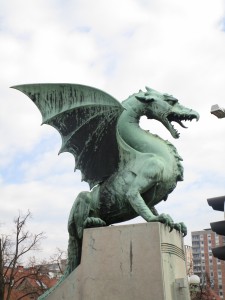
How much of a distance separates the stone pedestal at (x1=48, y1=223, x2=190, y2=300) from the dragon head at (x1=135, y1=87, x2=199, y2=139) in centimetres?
166

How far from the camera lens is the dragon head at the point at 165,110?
588 cm

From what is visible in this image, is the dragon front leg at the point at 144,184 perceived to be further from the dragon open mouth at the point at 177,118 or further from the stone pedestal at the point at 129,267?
the dragon open mouth at the point at 177,118

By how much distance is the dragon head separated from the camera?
19.3 ft

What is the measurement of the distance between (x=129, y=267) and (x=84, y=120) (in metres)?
2.20

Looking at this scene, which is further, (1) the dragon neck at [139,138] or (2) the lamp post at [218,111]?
(2) the lamp post at [218,111]

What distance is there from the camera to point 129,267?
4691 millimetres

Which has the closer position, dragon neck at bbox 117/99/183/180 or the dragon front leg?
the dragon front leg

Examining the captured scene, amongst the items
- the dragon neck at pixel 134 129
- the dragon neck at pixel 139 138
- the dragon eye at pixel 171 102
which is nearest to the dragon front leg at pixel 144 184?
the dragon neck at pixel 139 138

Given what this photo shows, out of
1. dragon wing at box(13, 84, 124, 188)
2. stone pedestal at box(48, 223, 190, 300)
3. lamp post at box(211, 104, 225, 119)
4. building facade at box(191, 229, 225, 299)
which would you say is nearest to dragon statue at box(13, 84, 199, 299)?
dragon wing at box(13, 84, 124, 188)

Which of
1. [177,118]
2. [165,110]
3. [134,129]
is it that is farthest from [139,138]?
[177,118]

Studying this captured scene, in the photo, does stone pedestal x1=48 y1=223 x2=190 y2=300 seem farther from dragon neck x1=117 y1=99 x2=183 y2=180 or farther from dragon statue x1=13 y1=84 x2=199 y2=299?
dragon neck x1=117 y1=99 x2=183 y2=180

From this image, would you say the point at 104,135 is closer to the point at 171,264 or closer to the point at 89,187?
the point at 89,187

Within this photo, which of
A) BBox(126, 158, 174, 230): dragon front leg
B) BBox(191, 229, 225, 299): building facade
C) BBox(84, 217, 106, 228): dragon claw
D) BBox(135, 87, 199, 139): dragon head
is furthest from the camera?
BBox(191, 229, 225, 299): building facade

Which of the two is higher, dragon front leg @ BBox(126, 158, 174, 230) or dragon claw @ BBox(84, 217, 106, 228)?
dragon front leg @ BBox(126, 158, 174, 230)
